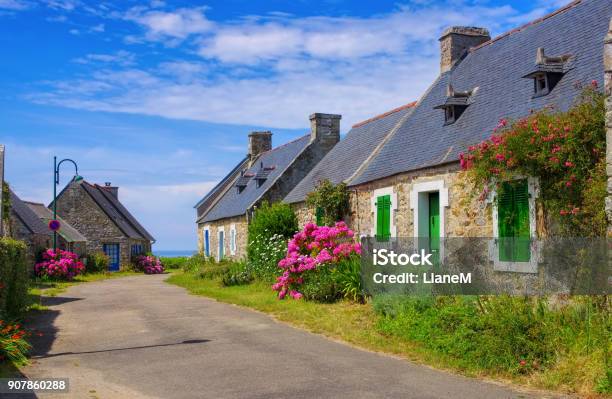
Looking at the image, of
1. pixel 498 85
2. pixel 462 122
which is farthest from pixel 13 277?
pixel 498 85

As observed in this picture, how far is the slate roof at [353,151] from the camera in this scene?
21.0m

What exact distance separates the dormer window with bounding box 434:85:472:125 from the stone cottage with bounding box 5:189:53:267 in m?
20.3

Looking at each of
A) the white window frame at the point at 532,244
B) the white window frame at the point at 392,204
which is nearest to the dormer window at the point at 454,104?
the white window frame at the point at 392,204

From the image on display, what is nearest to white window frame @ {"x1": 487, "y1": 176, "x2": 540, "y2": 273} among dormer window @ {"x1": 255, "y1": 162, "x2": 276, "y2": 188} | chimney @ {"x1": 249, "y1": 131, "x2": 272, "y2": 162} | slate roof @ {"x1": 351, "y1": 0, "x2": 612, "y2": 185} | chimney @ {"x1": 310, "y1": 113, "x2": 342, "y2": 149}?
slate roof @ {"x1": 351, "y1": 0, "x2": 612, "y2": 185}

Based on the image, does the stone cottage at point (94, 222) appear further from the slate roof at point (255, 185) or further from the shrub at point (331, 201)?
the shrub at point (331, 201)

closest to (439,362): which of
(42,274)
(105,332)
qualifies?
(105,332)

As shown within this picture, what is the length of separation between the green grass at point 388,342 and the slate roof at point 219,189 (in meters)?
21.3

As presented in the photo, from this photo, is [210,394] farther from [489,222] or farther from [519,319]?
[489,222]

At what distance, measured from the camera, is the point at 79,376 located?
27.6 ft

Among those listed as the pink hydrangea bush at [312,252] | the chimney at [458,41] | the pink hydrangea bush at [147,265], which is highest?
the chimney at [458,41]

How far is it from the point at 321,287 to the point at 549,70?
274 inches

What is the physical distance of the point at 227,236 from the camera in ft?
106

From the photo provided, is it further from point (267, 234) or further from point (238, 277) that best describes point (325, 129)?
point (238, 277)

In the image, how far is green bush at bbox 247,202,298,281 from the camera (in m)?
21.9
